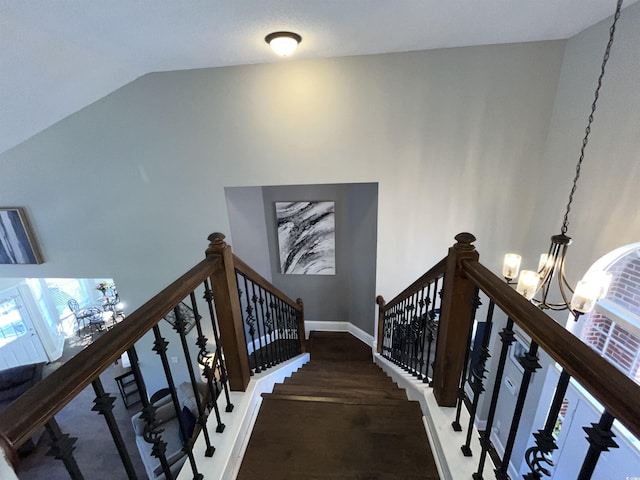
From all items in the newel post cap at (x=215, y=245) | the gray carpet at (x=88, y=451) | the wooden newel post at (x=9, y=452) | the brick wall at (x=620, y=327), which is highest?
the newel post cap at (x=215, y=245)

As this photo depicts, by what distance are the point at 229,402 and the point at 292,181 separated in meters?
2.42

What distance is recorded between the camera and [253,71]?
3.06 metres

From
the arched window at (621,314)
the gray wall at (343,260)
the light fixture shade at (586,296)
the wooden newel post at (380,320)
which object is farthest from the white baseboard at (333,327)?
the light fixture shade at (586,296)

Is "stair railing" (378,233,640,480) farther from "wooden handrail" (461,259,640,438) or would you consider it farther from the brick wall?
the brick wall

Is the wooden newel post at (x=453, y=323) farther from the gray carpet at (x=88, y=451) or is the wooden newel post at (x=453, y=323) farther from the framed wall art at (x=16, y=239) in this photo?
the framed wall art at (x=16, y=239)

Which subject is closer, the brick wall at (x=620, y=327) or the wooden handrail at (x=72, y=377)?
the wooden handrail at (x=72, y=377)

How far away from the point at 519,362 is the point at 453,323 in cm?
38

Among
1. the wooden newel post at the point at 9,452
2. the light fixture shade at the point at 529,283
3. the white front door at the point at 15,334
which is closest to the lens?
the wooden newel post at the point at 9,452

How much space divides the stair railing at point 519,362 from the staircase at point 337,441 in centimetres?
24

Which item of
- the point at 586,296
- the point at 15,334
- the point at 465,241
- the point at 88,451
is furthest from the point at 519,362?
the point at 15,334

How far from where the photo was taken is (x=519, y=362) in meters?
1.00

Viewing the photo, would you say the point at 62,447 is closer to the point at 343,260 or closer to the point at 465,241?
the point at 465,241

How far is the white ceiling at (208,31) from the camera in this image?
2.09 m

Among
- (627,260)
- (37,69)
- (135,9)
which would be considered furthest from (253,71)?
(627,260)
